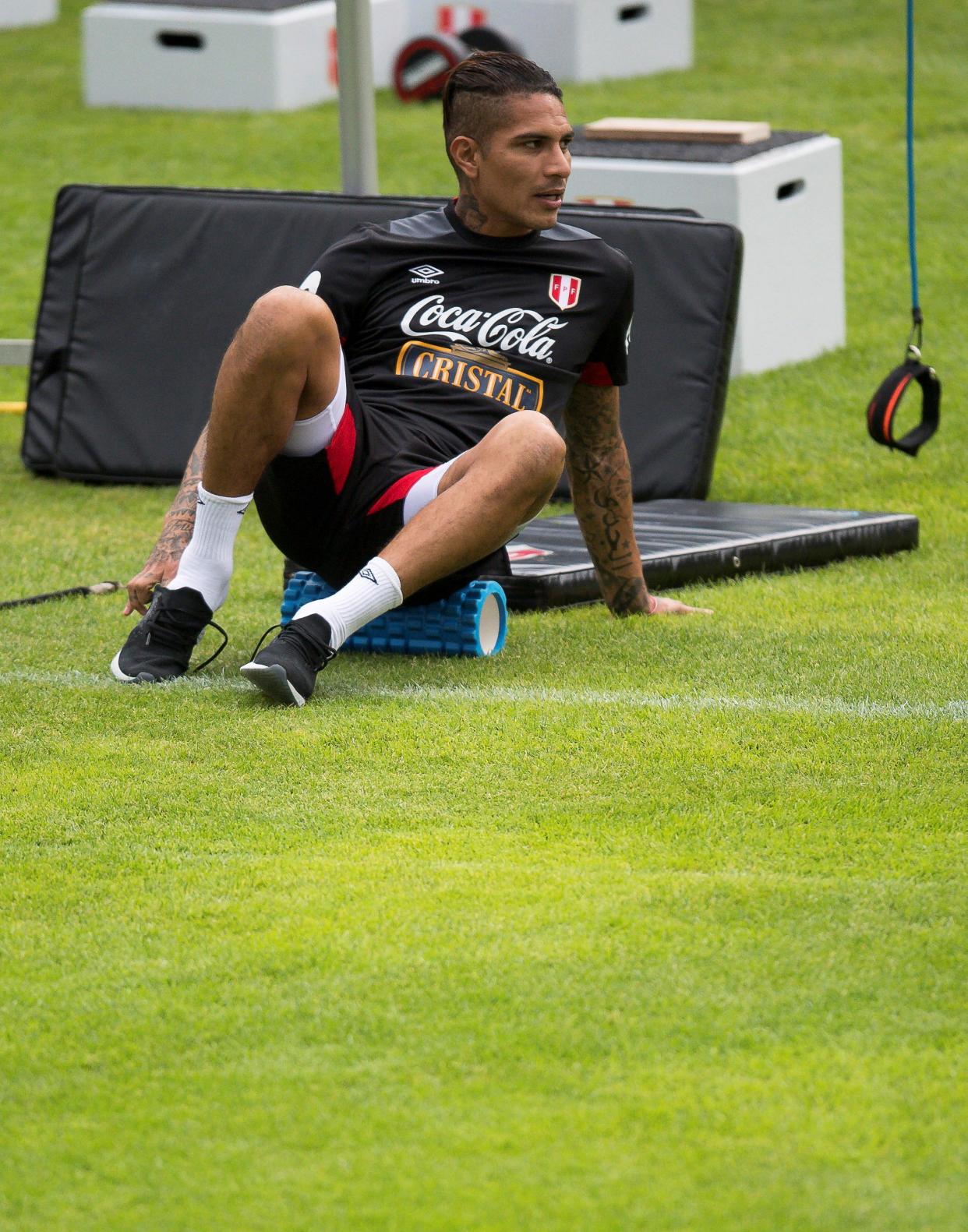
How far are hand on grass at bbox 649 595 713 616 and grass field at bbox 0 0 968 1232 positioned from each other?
0.07 metres

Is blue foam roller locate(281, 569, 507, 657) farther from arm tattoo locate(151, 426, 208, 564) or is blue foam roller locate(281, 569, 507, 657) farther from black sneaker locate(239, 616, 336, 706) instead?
black sneaker locate(239, 616, 336, 706)

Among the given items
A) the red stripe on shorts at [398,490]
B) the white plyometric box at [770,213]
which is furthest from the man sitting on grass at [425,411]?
the white plyometric box at [770,213]

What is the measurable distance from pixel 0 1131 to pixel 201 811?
0.89 metres

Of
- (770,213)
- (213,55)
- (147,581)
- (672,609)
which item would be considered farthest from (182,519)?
(213,55)

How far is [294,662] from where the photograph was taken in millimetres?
3277

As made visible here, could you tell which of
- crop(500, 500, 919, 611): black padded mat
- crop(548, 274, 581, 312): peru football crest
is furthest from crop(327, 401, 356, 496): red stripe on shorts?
crop(500, 500, 919, 611): black padded mat

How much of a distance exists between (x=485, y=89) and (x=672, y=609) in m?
1.12

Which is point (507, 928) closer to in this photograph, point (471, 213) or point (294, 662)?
point (294, 662)

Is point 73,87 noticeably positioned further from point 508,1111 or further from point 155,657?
point 508,1111

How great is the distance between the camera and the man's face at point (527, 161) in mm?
3678

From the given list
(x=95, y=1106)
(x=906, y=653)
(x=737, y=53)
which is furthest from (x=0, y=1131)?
(x=737, y=53)

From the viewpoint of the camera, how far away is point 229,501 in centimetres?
346

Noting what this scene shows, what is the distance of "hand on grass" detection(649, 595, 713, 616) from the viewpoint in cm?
404

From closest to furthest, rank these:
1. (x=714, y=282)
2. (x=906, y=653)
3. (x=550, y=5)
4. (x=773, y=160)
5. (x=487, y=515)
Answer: (x=487, y=515) → (x=906, y=653) → (x=714, y=282) → (x=773, y=160) → (x=550, y=5)
